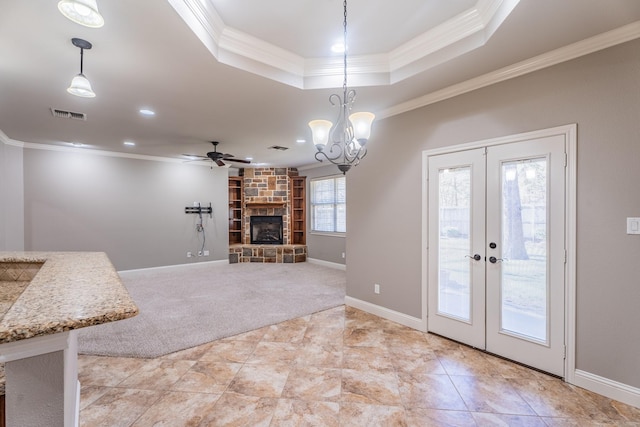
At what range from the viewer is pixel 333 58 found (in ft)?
9.77

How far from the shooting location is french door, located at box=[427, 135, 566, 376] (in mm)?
2498

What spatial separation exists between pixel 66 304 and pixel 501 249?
315cm

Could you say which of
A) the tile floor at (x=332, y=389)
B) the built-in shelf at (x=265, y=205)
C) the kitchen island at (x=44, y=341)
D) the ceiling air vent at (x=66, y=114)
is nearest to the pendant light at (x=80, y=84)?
the kitchen island at (x=44, y=341)

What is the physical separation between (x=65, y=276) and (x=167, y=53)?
1.88m

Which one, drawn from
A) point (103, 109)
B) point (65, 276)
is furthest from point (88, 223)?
point (65, 276)

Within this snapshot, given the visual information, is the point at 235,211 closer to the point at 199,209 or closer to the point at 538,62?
the point at 199,209

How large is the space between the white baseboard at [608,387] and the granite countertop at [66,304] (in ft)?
10.4

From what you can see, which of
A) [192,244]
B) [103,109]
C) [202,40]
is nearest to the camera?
[202,40]

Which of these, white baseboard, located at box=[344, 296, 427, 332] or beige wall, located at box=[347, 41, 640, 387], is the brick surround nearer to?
white baseboard, located at box=[344, 296, 427, 332]

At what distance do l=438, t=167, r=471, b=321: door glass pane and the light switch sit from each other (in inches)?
44.8

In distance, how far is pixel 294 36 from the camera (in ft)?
8.52

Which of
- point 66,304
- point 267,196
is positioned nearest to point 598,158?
point 66,304

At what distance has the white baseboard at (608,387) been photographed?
212 cm

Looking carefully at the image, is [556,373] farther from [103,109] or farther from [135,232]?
[135,232]
